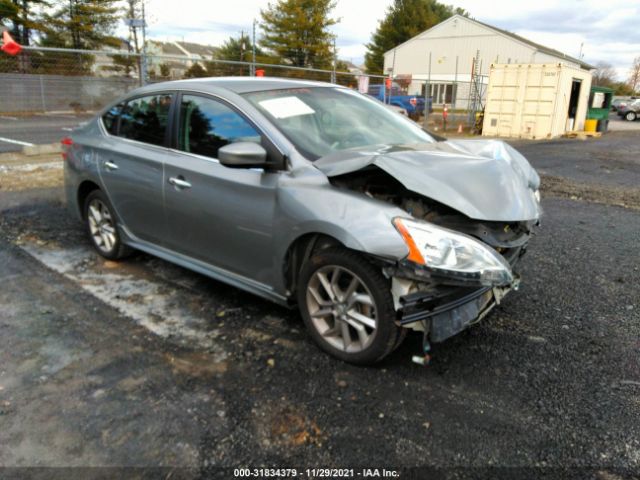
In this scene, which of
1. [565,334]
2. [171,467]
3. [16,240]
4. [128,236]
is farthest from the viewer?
[16,240]

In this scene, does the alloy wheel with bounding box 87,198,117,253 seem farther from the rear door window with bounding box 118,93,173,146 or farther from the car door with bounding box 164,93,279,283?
the car door with bounding box 164,93,279,283

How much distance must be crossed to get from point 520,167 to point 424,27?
62.3m

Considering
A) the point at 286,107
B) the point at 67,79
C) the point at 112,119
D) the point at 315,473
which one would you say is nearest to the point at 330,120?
the point at 286,107

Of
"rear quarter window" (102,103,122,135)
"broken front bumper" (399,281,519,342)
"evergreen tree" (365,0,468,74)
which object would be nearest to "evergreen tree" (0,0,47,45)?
"rear quarter window" (102,103,122,135)

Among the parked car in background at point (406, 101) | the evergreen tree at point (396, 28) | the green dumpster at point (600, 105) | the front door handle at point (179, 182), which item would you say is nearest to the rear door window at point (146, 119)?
the front door handle at point (179, 182)

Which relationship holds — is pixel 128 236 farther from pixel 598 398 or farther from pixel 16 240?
pixel 598 398

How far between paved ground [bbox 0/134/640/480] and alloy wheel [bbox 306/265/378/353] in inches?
6.5

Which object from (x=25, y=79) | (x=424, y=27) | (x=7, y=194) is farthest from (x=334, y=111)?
(x=424, y=27)

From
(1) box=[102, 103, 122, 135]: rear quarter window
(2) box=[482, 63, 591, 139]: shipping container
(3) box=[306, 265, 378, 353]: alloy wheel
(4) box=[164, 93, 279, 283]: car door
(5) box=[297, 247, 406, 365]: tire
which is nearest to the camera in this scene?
(5) box=[297, 247, 406, 365]: tire

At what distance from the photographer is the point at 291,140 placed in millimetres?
3137

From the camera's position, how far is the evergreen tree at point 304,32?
132 feet

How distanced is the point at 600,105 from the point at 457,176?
24.2 metres

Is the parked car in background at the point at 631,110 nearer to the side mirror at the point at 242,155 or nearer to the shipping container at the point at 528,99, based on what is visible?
the shipping container at the point at 528,99

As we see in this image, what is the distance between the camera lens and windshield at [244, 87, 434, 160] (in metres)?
3.23
